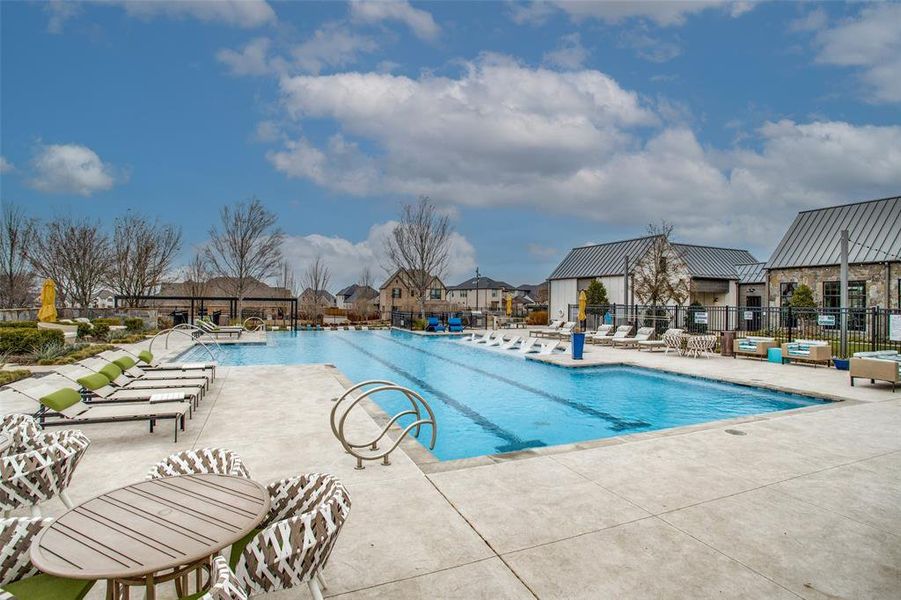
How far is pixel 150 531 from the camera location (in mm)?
2189

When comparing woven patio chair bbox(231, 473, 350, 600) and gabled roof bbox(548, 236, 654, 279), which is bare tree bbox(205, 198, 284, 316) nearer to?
gabled roof bbox(548, 236, 654, 279)

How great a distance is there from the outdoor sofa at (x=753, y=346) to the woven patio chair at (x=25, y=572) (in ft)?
55.2

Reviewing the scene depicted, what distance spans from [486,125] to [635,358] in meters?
9.98

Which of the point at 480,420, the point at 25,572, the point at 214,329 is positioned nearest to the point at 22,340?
the point at 214,329

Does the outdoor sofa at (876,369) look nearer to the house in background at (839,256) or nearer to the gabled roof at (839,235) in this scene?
the house in background at (839,256)

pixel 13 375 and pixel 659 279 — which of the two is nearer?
pixel 13 375

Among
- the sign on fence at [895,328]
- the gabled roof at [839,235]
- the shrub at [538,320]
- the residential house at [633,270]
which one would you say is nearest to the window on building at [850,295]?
the gabled roof at [839,235]

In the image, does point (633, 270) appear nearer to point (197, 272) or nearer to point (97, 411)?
point (97, 411)

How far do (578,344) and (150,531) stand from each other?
522 inches

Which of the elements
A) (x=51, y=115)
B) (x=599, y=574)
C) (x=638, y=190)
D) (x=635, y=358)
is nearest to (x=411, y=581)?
(x=599, y=574)

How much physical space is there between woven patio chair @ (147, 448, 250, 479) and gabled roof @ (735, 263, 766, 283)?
36.3 m

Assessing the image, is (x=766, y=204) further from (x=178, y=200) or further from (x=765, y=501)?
(x=178, y=200)

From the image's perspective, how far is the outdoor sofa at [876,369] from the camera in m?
9.39

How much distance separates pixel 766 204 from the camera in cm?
2688
